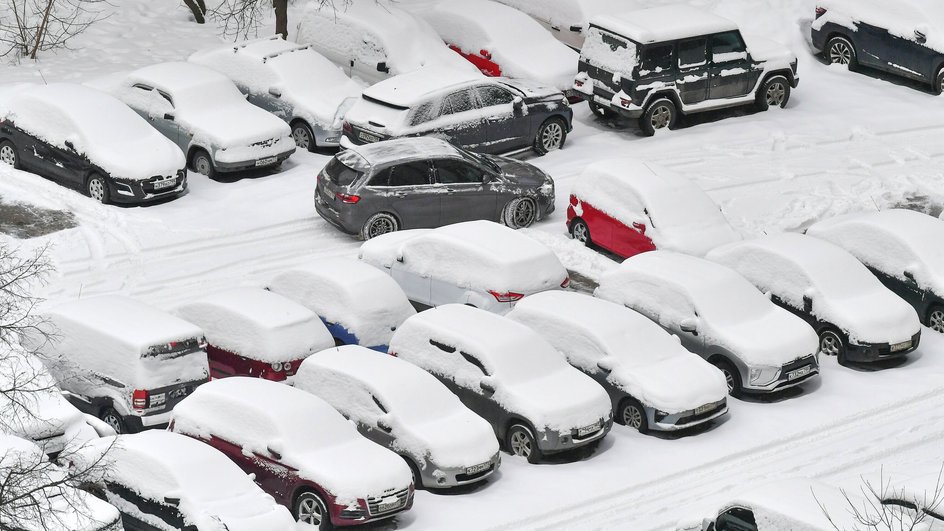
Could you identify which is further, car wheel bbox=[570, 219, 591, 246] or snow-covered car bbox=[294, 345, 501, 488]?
car wheel bbox=[570, 219, 591, 246]

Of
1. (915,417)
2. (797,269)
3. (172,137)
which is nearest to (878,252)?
(797,269)

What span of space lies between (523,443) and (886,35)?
15.2 metres

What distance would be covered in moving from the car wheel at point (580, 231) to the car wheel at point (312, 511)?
862cm

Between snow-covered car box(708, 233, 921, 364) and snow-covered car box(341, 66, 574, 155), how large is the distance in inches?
223

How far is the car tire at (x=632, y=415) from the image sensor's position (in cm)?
1867

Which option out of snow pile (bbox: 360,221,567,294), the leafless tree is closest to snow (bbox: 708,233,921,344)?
snow pile (bbox: 360,221,567,294)

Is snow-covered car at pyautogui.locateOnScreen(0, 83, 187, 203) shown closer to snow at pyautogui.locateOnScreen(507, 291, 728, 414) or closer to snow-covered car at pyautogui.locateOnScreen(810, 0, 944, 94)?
snow at pyautogui.locateOnScreen(507, 291, 728, 414)

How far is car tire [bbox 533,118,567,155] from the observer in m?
26.5

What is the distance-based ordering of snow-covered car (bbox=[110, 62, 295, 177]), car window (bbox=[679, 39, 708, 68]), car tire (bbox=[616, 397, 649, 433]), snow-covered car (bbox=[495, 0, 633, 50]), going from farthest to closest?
snow-covered car (bbox=[495, 0, 633, 50]) < car window (bbox=[679, 39, 708, 68]) < snow-covered car (bbox=[110, 62, 295, 177]) < car tire (bbox=[616, 397, 649, 433])

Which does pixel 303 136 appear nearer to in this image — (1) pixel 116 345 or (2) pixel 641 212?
(2) pixel 641 212

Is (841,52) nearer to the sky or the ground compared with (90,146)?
nearer to the sky

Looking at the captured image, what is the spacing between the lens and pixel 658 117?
2758 cm

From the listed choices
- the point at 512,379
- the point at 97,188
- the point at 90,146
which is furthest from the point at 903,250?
the point at 90,146

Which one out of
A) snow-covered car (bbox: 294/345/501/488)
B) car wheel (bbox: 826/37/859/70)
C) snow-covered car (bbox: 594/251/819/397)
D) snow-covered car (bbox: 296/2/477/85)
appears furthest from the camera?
car wheel (bbox: 826/37/859/70)
